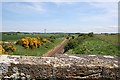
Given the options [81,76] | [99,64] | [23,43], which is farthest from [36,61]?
[23,43]

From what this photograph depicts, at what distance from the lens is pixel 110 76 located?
2322 millimetres

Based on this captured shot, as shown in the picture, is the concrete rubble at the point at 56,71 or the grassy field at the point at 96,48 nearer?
the concrete rubble at the point at 56,71

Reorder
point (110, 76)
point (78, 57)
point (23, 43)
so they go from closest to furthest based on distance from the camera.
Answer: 1. point (110, 76)
2. point (78, 57)
3. point (23, 43)

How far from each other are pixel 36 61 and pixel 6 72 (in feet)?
1.04

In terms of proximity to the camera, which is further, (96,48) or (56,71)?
(96,48)

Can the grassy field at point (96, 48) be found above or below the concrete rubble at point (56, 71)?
below

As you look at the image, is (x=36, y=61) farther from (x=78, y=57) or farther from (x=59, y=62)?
(x=78, y=57)

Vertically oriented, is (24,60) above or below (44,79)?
above

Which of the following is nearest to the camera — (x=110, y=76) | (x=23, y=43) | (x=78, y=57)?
(x=110, y=76)

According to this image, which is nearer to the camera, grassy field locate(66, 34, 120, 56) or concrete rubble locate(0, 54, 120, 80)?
concrete rubble locate(0, 54, 120, 80)

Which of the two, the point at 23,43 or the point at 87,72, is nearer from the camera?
the point at 87,72

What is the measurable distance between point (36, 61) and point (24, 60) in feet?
0.42

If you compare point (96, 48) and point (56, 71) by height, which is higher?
point (56, 71)

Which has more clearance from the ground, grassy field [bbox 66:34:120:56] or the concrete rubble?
the concrete rubble
